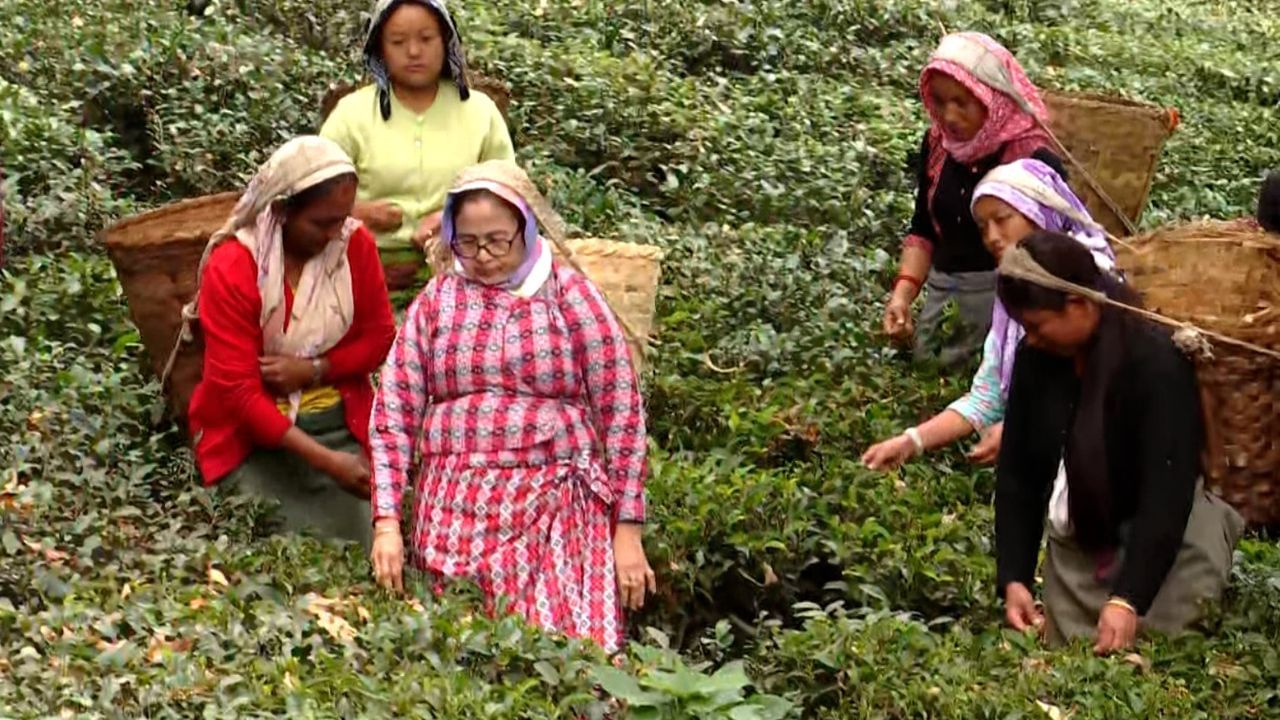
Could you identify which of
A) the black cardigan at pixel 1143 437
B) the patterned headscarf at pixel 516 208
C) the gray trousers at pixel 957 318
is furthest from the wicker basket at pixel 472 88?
the black cardigan at pixel 1143 437

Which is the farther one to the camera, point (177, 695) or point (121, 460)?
point (121, 460)

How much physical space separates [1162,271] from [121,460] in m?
3.08

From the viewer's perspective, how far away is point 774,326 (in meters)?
7.47

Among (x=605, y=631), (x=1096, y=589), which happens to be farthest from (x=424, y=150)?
(x=1096, y=589)

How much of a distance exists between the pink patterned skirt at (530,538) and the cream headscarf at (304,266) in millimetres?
735

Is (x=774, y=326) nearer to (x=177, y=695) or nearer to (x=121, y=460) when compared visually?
(x=121, y=460)

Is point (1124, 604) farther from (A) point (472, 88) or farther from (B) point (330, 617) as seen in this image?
(A) point (472, 88)

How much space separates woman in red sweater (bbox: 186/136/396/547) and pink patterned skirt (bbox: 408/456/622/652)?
24.6 inches

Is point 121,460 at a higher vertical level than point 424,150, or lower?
lower

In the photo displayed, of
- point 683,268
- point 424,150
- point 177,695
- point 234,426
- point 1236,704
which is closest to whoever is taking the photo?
point 177,695

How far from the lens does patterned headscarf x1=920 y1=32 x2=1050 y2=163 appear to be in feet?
20.8

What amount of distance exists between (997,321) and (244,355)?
2052 mm

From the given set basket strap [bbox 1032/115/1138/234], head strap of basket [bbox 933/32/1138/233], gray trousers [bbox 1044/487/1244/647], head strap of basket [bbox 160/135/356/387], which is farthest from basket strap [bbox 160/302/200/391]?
basket strap [bbox 1032/115/1138/234]

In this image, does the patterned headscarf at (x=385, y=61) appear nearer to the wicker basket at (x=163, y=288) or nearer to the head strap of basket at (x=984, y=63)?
the wicker basket at (x=163, y=288)
